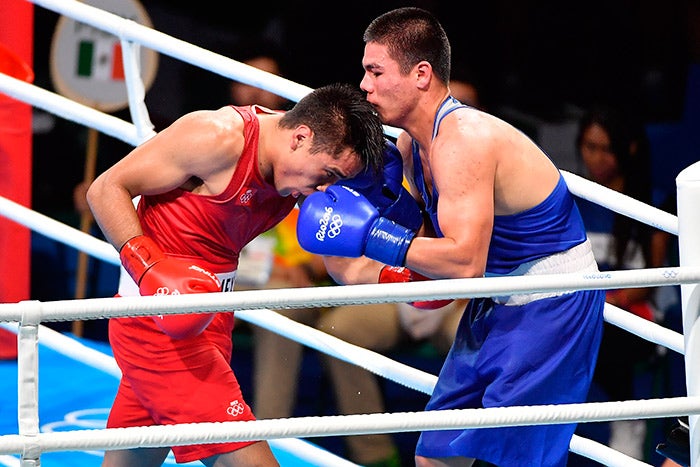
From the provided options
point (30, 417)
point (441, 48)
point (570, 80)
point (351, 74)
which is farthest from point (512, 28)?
point (30, 417)

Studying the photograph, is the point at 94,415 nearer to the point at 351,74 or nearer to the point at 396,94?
the point at 396,94

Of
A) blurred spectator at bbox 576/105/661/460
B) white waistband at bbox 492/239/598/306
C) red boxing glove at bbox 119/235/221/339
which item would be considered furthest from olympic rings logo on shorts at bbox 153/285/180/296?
blurred spectator at bbox 576/105/661/460

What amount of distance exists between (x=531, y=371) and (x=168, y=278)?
0.69 metres

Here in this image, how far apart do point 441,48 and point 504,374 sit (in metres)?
0.64

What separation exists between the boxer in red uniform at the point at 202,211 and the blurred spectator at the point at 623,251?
189cm

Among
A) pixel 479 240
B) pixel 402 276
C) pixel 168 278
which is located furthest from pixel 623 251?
pixel 168 278

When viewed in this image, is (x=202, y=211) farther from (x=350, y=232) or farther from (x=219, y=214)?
(x=350, y=232)

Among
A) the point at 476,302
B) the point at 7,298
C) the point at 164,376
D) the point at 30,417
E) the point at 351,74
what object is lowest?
the point at 30,417

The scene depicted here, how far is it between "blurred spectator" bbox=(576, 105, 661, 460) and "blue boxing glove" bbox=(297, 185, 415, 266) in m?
1.91

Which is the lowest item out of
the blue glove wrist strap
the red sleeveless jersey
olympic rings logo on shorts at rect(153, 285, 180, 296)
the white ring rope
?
the white ring rope

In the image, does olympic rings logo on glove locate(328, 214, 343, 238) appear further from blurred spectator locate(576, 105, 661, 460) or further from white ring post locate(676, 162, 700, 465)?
blurred spectator locate(576, 105, 661, 460)

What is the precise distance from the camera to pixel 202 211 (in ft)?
6.97

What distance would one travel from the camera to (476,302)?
220cm

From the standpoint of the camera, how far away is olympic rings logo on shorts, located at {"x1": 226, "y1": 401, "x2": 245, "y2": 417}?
2.10 m
